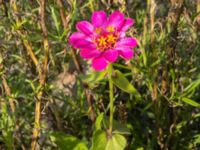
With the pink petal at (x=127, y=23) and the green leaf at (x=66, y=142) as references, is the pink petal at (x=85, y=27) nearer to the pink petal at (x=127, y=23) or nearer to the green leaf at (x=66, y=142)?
the pink petal at (x=127, y=23)

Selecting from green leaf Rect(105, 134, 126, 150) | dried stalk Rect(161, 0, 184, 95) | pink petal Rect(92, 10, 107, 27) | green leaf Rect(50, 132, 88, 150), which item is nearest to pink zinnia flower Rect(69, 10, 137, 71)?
pink petal Rect(92, 10, 107, 27)

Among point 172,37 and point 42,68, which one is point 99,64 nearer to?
point 42,68

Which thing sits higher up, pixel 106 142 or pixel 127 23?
pixel 127 23

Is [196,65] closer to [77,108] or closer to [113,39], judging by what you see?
[77,108]

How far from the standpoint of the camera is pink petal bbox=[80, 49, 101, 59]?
3.40 ft

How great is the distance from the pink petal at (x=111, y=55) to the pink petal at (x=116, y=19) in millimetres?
102

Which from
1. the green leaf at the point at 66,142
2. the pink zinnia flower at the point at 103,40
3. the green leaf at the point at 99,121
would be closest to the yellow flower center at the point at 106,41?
the pink zinnia flower at the point at 103,40

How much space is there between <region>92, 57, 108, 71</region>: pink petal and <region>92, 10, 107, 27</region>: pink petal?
5.6 inches

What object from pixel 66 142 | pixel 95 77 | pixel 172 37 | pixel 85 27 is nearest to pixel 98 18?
pixel 85 27

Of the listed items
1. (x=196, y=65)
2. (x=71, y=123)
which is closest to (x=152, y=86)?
(x=196, y=65)

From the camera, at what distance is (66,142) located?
1.38 meters

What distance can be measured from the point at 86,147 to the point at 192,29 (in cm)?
50

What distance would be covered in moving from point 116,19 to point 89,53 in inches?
5.4

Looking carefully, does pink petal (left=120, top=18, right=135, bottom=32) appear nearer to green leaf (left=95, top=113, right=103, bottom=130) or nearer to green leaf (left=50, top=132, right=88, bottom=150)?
Result: green leaf (left=95, top=113, right=103, bottom=130)
